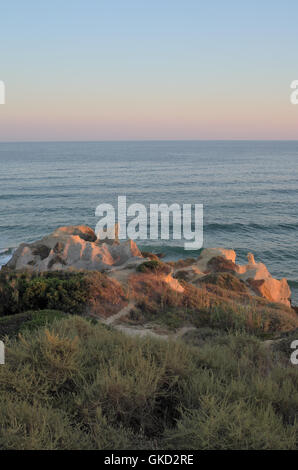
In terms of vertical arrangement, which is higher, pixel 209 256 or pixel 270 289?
pixel 209 256

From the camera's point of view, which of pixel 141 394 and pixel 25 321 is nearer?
pixel 141 394

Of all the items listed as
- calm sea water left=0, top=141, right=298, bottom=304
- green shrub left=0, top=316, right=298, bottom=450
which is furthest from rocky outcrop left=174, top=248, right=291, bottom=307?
green shrub left=0, top=316, right=298, bottom=450

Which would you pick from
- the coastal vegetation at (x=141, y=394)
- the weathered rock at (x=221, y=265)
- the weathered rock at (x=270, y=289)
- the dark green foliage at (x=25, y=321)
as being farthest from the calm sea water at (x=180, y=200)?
the coastal vegetation at (x=141, y=394)

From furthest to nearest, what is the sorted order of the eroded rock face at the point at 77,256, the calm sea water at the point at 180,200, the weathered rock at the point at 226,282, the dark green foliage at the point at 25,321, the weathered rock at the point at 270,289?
1. the calm sea water at the point at 180,200
2. the eroded rock face at the point at 77,256
3. the weathered rock at the point at 270,289
4. the weathered rock at the point at 226,282
5. the dark green foliage at the point at 25,321

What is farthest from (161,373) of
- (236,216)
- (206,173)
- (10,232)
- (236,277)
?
(206,173)

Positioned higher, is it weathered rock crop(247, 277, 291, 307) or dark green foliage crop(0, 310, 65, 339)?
dark green foliage crop(0, 310, 65, 339)

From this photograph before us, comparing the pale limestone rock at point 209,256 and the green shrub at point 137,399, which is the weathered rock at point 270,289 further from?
the green shrub at point 137,399

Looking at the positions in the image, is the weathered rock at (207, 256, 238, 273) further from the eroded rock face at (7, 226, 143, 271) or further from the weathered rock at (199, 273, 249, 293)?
the eroded rock face at (7, 226, 143, 271)

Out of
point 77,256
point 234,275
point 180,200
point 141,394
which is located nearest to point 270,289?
point 234,275

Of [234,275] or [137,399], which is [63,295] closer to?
[137,399]

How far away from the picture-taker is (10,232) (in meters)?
39.5

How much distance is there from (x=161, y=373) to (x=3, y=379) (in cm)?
232

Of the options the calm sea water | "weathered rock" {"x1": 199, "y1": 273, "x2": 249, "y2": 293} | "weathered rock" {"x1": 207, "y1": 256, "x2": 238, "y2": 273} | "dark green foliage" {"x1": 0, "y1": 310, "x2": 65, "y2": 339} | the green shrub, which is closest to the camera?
the green shrub

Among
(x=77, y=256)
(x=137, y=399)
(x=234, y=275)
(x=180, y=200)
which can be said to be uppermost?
(x=137, y=399)
